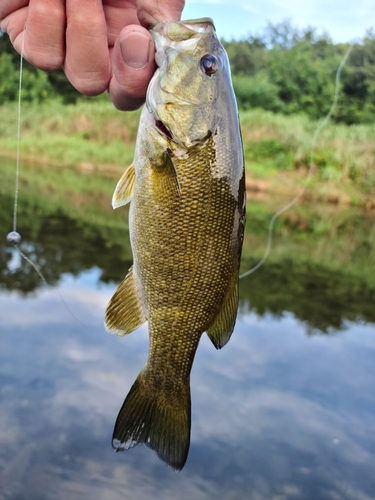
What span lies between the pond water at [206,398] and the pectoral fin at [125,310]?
115 inches

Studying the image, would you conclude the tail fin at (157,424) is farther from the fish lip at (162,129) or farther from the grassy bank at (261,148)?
the grassy bank at (261,148)

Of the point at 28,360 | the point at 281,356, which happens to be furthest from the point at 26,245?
Answer: the point at 281,356

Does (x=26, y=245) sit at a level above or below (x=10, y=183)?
above

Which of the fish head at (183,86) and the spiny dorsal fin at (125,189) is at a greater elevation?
the fish head at (183,86)

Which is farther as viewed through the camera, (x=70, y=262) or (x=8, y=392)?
(x=70, y=262)

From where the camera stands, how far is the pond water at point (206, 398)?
16.8 feet

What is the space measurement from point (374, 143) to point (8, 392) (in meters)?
18.6

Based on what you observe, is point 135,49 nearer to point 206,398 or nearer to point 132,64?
point 132,64

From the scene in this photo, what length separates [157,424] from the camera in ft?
6.30

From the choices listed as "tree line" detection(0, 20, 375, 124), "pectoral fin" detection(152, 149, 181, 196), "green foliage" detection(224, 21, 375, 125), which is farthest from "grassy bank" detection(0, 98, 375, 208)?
"pectoral fin" detection(152, 149, 181, 196)

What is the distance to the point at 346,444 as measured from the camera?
5773 millimetres

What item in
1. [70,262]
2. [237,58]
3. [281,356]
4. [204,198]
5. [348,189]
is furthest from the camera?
[237,58]

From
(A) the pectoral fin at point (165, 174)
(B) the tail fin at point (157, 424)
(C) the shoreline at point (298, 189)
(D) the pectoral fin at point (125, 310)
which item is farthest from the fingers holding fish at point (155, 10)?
(C) the shoreline at point (298, 189)

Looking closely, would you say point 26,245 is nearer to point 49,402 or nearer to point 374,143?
point 49,402
